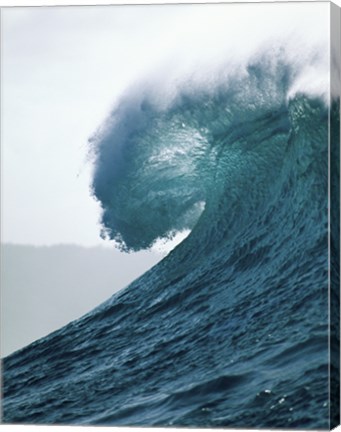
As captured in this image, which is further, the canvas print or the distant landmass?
the distant landmass

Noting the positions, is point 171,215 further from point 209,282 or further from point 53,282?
point 53,282

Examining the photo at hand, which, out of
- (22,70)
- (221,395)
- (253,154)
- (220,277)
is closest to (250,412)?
(221,395)

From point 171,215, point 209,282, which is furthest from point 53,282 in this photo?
point 209,282

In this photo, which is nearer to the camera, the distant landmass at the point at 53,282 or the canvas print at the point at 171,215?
the canvas print at the point at 171,215
